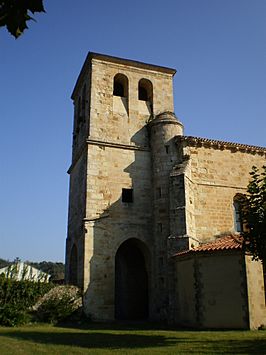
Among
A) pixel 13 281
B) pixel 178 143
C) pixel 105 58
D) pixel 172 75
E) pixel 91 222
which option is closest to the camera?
pixel 13 281

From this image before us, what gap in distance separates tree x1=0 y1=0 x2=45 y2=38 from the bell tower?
608 inches

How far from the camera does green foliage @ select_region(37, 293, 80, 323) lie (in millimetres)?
16219

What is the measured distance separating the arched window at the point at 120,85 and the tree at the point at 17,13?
19262 mm

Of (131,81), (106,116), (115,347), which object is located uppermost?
(131,81)

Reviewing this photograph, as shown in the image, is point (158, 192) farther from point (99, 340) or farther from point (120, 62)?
point (99, 340)

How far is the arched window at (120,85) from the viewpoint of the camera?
2217 centimetres

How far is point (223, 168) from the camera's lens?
795 inches

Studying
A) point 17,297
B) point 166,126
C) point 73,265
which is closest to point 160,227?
point 166,126

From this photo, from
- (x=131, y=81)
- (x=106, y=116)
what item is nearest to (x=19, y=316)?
(x=106, y=116)

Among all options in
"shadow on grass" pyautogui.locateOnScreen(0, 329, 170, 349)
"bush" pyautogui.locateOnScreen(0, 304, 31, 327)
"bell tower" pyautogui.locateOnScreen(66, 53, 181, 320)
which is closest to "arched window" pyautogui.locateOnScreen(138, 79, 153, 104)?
"bell tower" pyautogui.locateOnScreen(66, 53, 181, 320)

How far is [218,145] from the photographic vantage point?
801 inches

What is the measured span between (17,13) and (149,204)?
17.0 m

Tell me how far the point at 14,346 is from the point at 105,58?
16438 mm

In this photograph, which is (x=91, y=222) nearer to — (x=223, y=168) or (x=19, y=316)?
(x=19, y=316)
